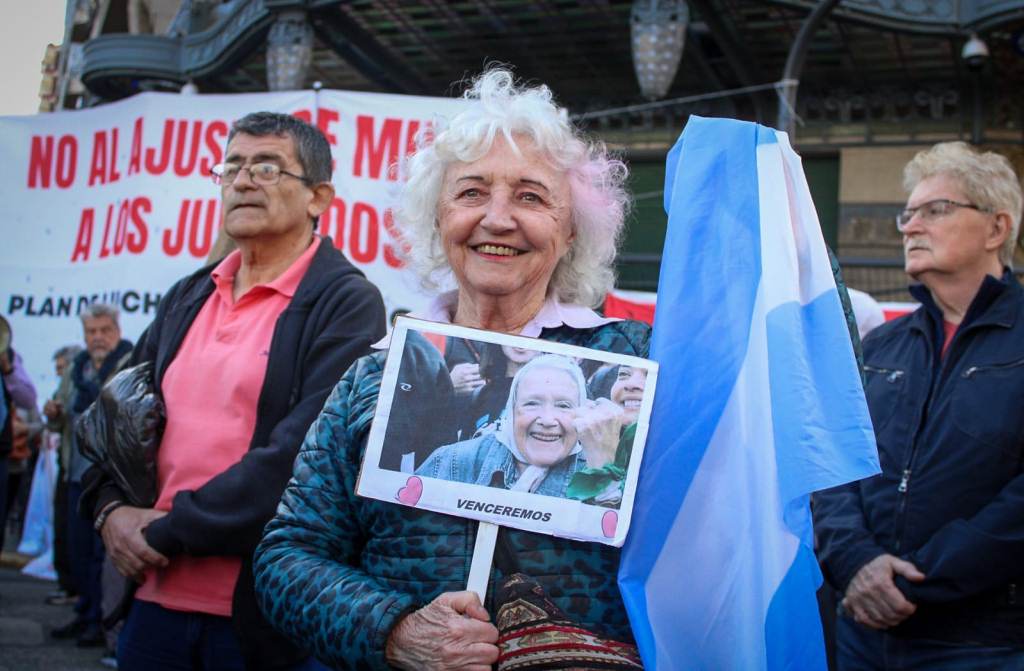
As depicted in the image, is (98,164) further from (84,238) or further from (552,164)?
(552,164)

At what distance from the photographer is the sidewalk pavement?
560 cm

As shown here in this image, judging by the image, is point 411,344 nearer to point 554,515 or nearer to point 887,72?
point 554,515

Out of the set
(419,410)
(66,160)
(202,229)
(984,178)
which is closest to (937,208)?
(984,178)

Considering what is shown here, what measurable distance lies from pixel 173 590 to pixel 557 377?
4.54 feet

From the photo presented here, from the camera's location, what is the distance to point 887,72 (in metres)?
9.78

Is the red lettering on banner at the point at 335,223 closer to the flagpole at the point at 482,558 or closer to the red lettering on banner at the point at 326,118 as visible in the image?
the red lettering on banner at the point at 326,118

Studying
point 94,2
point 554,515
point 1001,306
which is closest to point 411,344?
point 554,515

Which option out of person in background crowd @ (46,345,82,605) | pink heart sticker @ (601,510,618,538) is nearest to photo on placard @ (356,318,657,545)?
pink heart sticker @ (601,510,618,538)

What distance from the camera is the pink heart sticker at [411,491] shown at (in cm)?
177

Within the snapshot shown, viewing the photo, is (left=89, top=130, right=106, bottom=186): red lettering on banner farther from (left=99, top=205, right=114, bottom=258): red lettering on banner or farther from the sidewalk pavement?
the sidewalk pavement

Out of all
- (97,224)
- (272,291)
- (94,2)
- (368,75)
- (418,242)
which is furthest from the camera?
(94,2)

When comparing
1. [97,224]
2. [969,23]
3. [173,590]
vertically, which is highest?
[969,23]

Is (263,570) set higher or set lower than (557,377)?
lower

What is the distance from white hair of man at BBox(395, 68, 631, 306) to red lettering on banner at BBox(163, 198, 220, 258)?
11.2ft
